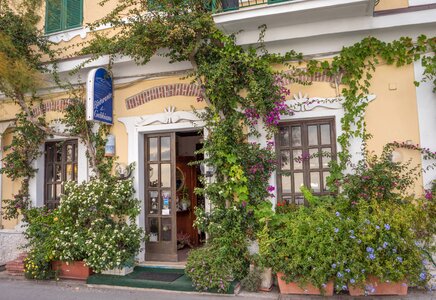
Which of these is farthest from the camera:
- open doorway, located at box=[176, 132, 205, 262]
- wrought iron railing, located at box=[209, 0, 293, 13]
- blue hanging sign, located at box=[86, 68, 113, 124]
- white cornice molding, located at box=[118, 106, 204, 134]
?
open doorway, located at box=[176, 132, 205, 262]

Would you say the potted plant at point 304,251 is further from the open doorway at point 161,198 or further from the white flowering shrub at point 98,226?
the white flowering shrub at point 98,226

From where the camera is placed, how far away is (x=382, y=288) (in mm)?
4465

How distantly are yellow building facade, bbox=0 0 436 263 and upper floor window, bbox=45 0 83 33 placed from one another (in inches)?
13.4

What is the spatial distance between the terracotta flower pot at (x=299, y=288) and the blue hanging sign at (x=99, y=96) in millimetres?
3875

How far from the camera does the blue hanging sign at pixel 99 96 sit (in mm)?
5891

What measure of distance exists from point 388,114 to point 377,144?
48 cm

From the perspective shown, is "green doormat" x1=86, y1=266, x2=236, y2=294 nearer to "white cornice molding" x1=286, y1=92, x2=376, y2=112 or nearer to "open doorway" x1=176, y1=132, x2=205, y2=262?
"open doorway" x1=176, y1=132, x2=205, y2=262

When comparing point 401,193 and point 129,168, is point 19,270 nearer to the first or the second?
point 129,168

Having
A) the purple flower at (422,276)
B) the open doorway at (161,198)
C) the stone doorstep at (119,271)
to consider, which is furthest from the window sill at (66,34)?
the purple flower at (422,276)

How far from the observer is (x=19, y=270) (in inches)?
248

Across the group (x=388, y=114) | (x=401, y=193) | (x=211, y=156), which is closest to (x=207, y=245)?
(x=211, y=156)

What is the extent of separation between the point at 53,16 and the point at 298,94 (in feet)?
17.9

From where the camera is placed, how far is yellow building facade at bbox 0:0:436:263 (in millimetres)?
5164

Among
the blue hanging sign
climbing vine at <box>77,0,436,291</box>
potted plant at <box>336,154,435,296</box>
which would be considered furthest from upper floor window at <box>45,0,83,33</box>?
potted plant at <box>336,154,435,296</box>
